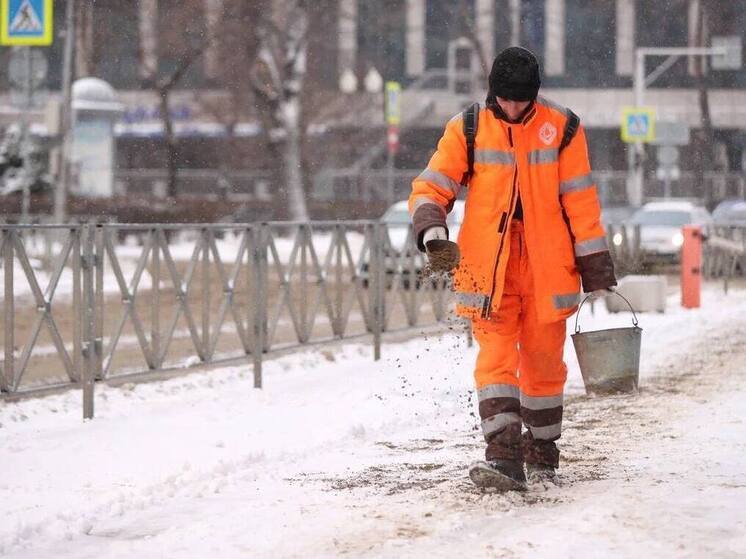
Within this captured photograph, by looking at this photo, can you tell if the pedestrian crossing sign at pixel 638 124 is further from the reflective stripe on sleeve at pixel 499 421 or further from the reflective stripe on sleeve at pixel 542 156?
the reflective stripe on sleeve at pixel 499 421

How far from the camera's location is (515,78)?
646cm

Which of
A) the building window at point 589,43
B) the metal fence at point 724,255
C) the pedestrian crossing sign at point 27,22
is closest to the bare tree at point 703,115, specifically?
the building window at point 589,43

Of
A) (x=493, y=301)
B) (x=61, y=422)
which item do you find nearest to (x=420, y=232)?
(x=493, y=301)

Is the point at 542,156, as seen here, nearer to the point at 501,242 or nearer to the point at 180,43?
the point at 501,242

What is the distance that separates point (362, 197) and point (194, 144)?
37.6 ft

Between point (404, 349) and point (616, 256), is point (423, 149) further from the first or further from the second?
point (404, 349)

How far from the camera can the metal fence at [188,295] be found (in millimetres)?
9297

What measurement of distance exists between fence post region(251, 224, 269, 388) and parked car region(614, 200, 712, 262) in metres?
17.3

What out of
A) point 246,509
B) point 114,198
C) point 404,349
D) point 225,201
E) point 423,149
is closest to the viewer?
point 246,509

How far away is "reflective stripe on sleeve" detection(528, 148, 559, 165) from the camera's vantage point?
656 centimetres

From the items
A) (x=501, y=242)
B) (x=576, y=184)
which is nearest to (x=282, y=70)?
(x=576, y=184)

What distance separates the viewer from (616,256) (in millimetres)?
19453

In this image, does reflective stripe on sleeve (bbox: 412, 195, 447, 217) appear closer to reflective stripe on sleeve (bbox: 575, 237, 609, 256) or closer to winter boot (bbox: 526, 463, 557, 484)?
reflective stripe on sleeve (bbox: 575, 237, 609, 256)

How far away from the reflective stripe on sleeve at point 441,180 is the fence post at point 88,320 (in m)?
3.23
